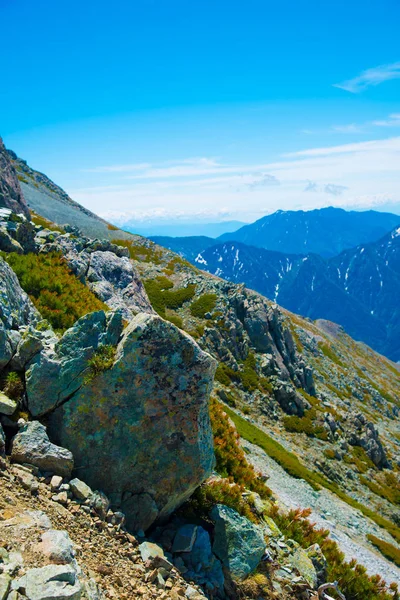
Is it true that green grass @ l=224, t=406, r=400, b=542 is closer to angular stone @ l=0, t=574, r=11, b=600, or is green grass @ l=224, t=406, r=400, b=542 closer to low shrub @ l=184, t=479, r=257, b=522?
low shrub @ l=184, t=479, r=257, b=522

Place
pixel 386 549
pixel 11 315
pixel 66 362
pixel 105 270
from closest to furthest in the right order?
1. pixel 66 362
2. pixel 11 315
3. pixel 386 549
4. pixel 105 270

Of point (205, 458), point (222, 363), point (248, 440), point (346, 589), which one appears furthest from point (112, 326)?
point (222, 363)

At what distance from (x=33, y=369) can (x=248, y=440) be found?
913 inches

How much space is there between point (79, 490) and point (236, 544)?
424 cm

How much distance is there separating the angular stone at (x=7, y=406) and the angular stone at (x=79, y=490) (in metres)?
2.08

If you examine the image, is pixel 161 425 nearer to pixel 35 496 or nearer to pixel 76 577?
pixel 35 496

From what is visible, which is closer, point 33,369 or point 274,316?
point 33,369

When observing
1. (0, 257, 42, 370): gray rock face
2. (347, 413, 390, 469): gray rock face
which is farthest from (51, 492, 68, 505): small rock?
(347, 413, 390, 469): gray rock face

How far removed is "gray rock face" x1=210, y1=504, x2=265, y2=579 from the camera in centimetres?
945

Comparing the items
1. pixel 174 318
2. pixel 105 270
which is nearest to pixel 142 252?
pixel 174 318

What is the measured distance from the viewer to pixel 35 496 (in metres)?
7.57

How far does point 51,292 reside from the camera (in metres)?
17.6

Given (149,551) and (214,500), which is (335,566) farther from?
(149,551)

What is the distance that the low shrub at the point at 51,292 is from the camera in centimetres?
1590
